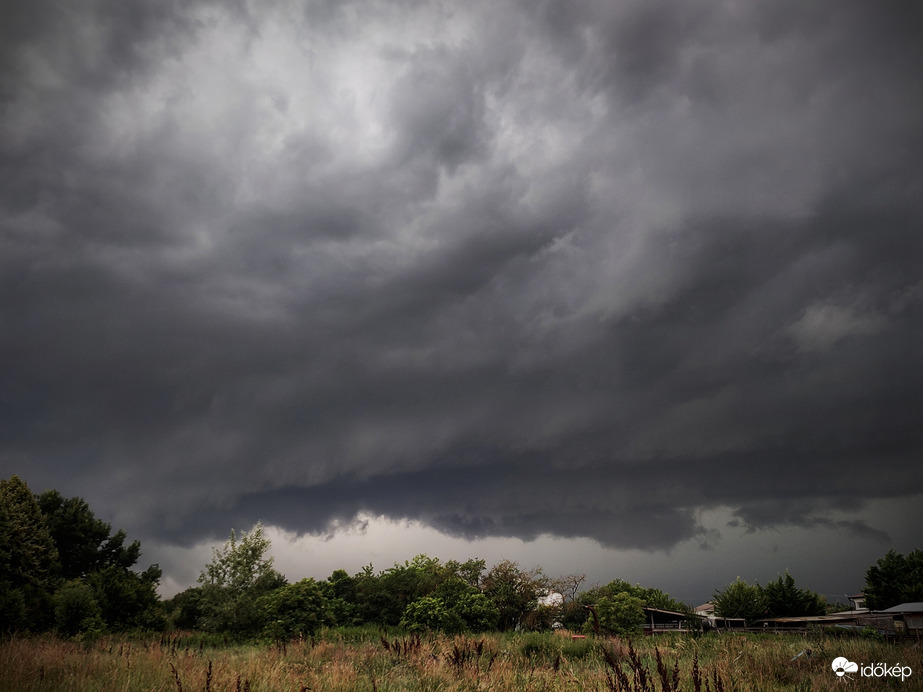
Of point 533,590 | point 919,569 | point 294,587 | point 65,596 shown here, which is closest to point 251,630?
point 294,587

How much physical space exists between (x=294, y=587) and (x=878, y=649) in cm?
2628

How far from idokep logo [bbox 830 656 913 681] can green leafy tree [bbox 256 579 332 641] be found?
24.3 meters

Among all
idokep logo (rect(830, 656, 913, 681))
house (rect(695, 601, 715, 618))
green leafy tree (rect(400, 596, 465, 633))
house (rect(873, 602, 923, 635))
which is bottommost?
house (rect(695, 601, 715, 618))

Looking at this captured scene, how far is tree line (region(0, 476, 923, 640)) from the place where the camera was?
28.4m

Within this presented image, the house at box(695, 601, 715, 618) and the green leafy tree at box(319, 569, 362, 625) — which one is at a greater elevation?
the green leafy tree at box(319, 569, 362, 625)

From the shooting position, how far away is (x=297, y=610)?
29.3 meters

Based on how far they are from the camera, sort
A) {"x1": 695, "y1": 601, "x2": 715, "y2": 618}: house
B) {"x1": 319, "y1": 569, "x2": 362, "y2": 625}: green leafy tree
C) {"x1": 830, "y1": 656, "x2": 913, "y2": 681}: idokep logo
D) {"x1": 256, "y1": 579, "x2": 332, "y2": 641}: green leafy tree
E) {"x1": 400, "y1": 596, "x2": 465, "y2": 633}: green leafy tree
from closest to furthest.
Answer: {"x1": 830, "y1": 656, "x2": 913, "y2": 681}: idokep logo → {"x1": 400, "y1": 596, "x2": 465, "y2": 633}: green leafy tree → {"x1": 256, "y1": 579, "x2": 332, "y2": 641}: green leafy tree → {"x1": 319, "y1": 569, "x2": 362, "y2": 625}: green leafy tree → {"x1": 695, "y1": 601, "x2": 715, "y2": 618}: house

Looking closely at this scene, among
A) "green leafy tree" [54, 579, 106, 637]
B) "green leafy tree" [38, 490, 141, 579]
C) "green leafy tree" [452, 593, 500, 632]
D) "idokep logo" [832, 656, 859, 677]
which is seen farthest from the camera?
"green leafy tree" [38, 490, 141, 579]

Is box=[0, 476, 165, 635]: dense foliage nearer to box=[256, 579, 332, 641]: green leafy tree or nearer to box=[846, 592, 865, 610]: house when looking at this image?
box=[256, 579, 332, 641]: green leafy tree

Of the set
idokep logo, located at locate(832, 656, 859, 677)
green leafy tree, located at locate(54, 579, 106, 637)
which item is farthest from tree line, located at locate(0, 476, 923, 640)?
idokep logo, located at locate(832, 656, 859, 677)

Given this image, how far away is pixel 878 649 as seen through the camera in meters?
13.6

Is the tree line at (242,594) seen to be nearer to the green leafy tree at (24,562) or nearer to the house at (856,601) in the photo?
the green leafy tree at (24,562)

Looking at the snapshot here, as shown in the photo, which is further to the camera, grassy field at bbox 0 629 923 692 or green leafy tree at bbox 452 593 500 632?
green leafy tree at bbox 452 593 500 632

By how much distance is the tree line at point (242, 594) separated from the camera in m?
28.4
